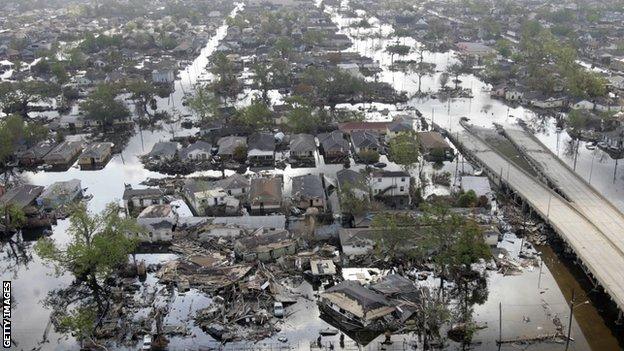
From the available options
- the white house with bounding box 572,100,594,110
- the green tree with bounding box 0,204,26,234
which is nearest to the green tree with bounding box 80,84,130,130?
the green tree with bounding box 0,204,26,234

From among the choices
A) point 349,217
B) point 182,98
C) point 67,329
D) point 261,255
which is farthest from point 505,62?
point 67,329

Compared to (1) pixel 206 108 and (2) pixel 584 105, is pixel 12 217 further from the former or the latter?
(2) pixel 584 105

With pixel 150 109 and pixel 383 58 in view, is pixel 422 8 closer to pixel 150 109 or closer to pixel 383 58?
pixel 383 58

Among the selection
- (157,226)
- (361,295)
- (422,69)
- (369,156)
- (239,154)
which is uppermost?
(157,226)

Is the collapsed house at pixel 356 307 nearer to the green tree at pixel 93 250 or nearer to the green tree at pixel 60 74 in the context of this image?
the green tree at pixel 93 250

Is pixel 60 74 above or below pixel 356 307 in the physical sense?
above

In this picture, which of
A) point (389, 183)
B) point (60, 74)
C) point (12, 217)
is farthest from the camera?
point (60, 74)

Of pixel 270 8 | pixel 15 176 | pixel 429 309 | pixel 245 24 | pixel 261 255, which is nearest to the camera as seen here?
pixel 429 309

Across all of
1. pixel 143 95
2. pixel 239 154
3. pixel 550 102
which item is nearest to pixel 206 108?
pixel 239 154
